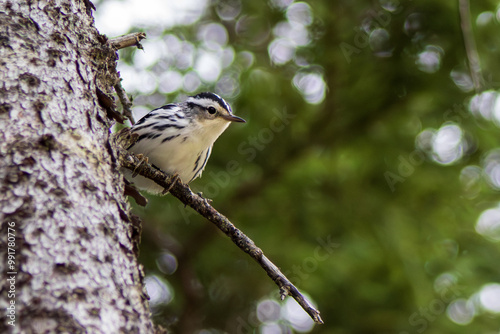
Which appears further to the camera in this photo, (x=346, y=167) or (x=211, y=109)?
(x=346, y=167)

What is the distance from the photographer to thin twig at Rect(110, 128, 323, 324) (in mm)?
2201

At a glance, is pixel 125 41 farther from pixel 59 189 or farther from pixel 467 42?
pixel 467 42

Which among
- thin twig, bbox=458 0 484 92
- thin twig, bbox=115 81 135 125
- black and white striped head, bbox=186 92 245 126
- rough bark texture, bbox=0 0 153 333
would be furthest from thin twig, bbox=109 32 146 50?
thin twig, bbox=458 0 484 92

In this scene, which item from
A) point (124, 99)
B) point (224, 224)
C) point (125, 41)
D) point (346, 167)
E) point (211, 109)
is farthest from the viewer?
point (346, 167)

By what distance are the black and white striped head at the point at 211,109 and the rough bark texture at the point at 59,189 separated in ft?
5.91

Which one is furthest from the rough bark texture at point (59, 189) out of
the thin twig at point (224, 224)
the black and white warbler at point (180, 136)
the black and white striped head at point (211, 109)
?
the black and white striped head at point (211, 109)

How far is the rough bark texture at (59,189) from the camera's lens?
1538 mm

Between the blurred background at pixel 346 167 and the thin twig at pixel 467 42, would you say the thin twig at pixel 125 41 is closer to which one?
the thin twig at pixel 467 42

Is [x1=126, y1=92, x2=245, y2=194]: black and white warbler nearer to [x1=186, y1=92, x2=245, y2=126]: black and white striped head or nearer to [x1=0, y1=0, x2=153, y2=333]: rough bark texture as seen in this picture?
[x1=186, y1=92, x2=245, y2=126]: black and white striped head

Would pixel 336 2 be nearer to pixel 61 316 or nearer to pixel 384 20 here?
pixel 384 20

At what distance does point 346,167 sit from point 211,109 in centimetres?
167

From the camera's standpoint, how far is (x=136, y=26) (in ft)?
17.4

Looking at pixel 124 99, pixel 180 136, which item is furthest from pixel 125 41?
pixel 180 136

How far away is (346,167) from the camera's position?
521 cm
